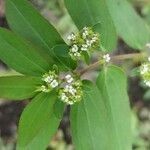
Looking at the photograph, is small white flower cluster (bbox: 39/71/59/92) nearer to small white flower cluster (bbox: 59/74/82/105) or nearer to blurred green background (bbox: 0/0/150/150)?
small white flower cluster (bbox: 59/74/82/105)

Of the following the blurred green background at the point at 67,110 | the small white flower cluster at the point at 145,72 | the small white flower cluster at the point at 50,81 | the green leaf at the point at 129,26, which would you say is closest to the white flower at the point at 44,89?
the small white flower cluster at the point at 50,81

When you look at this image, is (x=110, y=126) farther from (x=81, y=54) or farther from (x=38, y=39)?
(x=38, y=39)

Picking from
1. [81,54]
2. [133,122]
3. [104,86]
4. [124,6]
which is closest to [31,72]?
[81,54]

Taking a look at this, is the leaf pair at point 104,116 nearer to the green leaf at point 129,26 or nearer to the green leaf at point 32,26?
the green leaf at point 32,26

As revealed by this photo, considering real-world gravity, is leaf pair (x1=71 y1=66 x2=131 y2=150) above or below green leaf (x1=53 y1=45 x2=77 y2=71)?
below

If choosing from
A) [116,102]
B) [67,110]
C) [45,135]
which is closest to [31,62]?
[45,135]

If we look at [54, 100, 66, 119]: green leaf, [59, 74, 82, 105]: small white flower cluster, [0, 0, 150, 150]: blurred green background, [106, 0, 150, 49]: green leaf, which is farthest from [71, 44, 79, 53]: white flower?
[0, 0, 150, 150]: blurred green background

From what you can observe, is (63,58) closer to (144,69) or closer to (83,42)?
(83,42)
